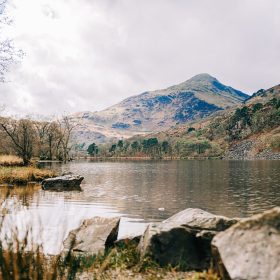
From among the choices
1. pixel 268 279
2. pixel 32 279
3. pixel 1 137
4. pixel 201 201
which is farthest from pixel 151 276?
pixel 1 137

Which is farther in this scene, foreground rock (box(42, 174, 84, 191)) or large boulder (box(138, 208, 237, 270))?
foreground rock (box(42, 174, 84, 191))

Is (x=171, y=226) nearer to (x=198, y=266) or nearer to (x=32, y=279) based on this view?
(x=198, y=266)

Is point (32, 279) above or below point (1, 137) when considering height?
below

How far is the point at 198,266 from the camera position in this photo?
395 inches

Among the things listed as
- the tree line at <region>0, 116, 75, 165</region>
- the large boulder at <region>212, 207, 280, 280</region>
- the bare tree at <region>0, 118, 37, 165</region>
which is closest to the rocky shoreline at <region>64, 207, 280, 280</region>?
the large boulder at <region>212, 207, 280, 280</region>

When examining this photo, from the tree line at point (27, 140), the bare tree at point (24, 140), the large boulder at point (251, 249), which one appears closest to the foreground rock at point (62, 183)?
the tree line at point (27, 140)

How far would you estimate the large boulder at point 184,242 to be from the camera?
10.1 metres

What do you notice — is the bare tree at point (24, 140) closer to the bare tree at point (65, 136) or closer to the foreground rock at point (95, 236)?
the bare tree at point (65, 136)

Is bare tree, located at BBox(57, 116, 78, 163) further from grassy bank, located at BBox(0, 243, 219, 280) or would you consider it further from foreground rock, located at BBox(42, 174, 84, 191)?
grassy bank, located at BBox(0, 243, 219, 280)

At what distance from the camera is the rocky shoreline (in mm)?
6930

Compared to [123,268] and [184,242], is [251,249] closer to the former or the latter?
[184,242]

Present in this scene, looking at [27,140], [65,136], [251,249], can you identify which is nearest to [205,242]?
[251,249]

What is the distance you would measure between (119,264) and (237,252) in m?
3.94

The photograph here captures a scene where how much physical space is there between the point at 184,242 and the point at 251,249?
3.50 m
